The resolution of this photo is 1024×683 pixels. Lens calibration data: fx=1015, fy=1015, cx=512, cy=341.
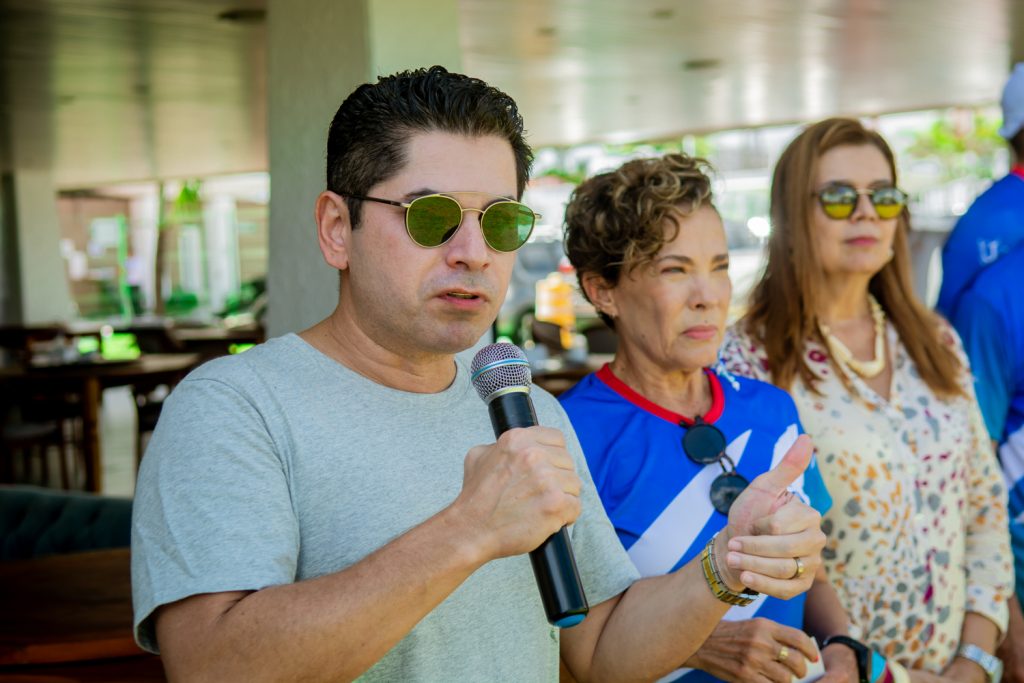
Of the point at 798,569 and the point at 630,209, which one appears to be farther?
the point at 630,209

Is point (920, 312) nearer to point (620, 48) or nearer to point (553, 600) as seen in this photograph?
point (553, 600)

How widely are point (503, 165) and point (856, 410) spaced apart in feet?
4.24

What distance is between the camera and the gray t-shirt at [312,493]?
1.20 m

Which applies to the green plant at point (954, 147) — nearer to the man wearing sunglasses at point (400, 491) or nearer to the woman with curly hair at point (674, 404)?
the woman with curly hair at point (674, 404)

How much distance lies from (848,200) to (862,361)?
15.5 inches

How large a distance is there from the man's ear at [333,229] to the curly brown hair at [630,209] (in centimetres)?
75

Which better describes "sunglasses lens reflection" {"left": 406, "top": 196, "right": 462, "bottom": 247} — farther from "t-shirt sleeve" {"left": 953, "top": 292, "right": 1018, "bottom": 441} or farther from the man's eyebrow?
"t-shirt sleeve" {"left": 953, "top": 292, "right": 1018, "bottom": 441}

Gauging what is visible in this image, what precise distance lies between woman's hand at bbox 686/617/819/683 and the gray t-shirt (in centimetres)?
47

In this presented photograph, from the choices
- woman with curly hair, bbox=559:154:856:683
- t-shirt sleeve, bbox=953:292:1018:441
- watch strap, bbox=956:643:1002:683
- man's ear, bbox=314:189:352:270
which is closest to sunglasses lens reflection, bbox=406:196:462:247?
man's ear, bbox=314:189:352:270

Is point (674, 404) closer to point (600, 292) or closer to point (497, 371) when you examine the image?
point (600, 292)

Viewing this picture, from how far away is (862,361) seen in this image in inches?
97.3

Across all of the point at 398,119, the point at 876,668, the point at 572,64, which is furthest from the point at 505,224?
the point at 572,64

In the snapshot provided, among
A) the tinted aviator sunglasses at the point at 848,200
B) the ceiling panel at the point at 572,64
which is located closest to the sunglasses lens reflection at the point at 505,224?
the tinted aviator sunglasses at the point at 848,200

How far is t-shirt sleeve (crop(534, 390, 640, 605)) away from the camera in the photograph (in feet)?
5.37
